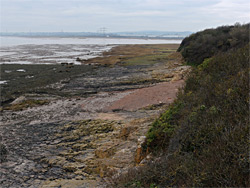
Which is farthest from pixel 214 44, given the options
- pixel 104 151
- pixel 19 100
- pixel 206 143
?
pixel 206 143

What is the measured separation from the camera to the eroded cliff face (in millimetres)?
8242

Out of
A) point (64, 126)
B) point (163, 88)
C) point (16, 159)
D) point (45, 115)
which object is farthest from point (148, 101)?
point (16, 159)

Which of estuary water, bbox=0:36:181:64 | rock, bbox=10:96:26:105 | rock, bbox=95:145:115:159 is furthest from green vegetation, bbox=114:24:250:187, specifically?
estuary water, bbox=0:36:181:64

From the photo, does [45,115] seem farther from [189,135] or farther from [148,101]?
[189,135]

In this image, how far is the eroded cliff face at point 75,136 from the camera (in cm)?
824

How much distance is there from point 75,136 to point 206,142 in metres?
7.65

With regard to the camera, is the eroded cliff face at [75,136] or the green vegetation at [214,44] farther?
the green vegetation at [214,44]

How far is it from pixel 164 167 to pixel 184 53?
26201mm

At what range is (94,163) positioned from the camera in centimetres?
882

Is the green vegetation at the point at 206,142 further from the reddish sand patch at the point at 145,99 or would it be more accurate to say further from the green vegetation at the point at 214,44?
the green vegetation at the point at 214,44

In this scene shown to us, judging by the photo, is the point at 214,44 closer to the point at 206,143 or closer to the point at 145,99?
the point at 145,99

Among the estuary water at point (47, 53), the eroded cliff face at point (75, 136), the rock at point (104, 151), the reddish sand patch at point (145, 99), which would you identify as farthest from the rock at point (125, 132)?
the estuary water at point (47, 53)

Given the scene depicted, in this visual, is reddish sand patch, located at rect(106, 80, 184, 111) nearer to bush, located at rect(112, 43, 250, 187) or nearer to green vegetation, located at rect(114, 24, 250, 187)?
green vegetation, located at rect(114, 24, 250, 187)

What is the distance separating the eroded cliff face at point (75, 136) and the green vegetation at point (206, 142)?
4.89ft
